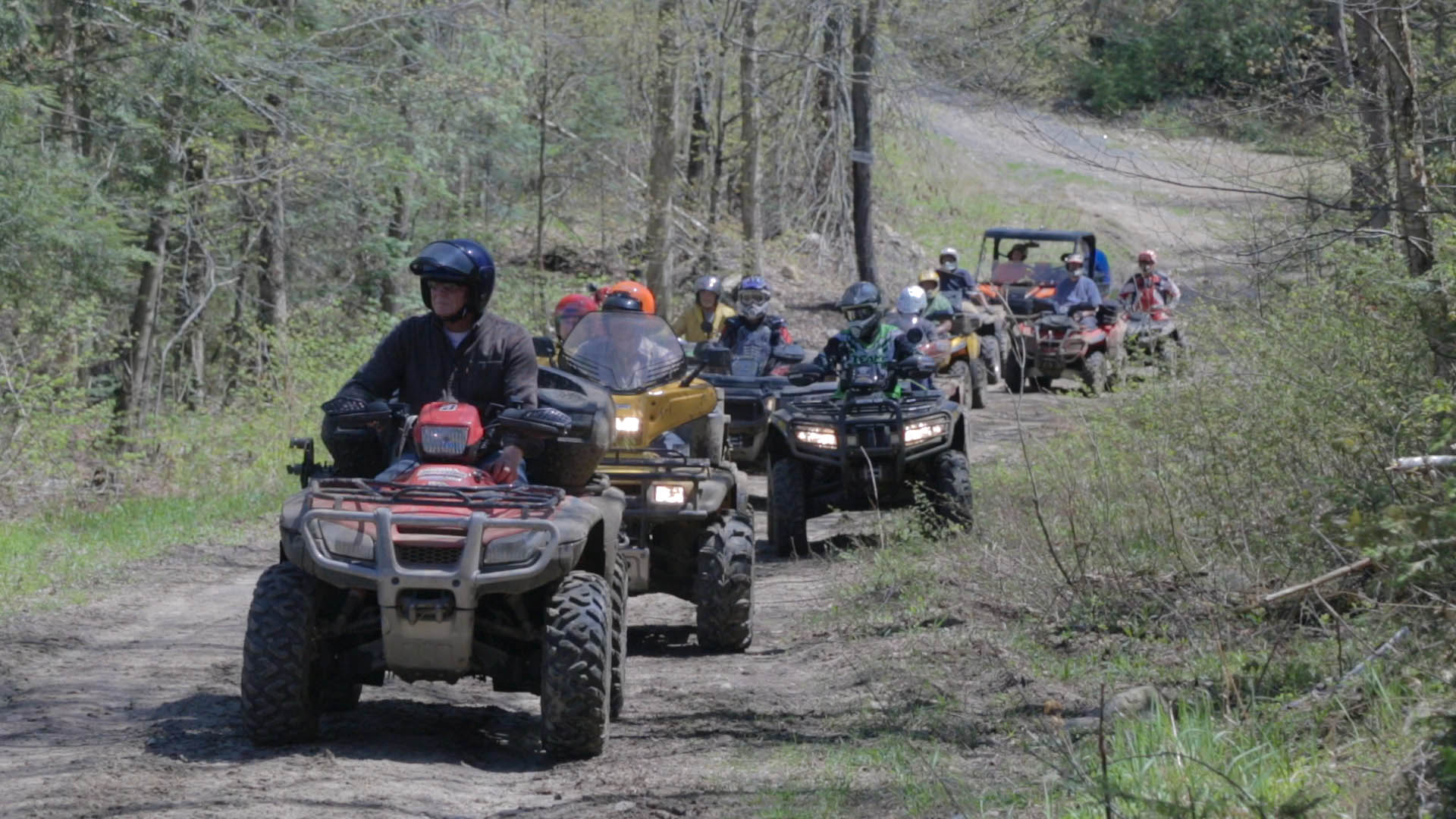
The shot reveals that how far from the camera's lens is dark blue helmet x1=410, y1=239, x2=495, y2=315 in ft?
24.9

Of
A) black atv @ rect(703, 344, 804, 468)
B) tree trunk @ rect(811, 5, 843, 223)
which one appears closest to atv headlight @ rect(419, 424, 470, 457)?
black atv @ rect(703, 344, 804, 468)

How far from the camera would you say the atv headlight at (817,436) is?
43.4ft

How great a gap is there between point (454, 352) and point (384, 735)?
5.58 ft

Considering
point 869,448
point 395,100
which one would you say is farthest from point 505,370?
point 395,100

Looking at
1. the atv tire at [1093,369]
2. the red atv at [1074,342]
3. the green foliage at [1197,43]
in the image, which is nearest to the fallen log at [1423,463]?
the green foliage at [1197,43]

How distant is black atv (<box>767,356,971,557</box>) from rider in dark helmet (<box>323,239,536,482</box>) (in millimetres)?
5107

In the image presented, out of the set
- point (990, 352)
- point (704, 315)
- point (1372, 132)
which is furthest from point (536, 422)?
point (990, 352)

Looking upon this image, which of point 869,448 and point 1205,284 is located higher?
point 1205,284

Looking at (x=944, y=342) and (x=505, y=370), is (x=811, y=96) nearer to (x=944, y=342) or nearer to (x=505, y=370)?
(x=944, y=342)

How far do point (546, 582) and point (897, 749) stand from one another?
158cm

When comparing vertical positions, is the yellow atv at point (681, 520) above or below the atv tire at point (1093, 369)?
above

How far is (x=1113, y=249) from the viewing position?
42.1 meters

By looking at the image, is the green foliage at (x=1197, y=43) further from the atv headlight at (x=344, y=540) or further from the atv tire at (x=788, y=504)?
the atv headlight at (x=344, y=540)

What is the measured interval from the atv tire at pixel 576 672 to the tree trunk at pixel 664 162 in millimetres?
20807
